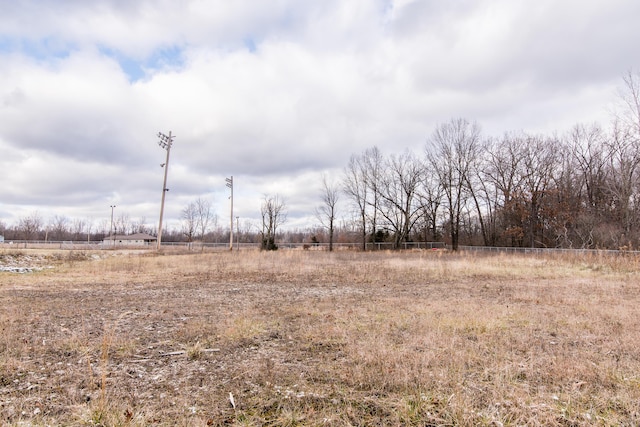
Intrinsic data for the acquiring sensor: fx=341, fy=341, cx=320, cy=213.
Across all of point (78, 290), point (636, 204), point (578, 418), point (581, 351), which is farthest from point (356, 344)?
point (636, 204)

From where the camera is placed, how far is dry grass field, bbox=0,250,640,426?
116 inches

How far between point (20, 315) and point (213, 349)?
15.4 feet

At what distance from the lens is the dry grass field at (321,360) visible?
9.64 ft

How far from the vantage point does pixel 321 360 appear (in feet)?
14.2

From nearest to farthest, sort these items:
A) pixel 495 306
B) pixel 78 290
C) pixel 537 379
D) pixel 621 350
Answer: pixel 537 379, pixel 621 350, pixel 495 306, pixel 78 290

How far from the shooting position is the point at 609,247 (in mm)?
25109

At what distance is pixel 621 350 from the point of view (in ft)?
14.9

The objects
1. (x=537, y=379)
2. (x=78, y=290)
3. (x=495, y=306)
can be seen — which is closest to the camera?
(x=537, y=379)

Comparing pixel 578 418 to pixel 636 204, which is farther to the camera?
pixel 636 204

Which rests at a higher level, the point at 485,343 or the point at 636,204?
the point at 636,204

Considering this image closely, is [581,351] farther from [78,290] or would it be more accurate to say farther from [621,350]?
[78,290]

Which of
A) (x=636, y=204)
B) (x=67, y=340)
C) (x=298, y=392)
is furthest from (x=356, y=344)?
(x=636, y=204)

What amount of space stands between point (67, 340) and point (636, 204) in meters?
38.3

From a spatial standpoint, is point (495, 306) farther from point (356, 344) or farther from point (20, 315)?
point (20, 315)
